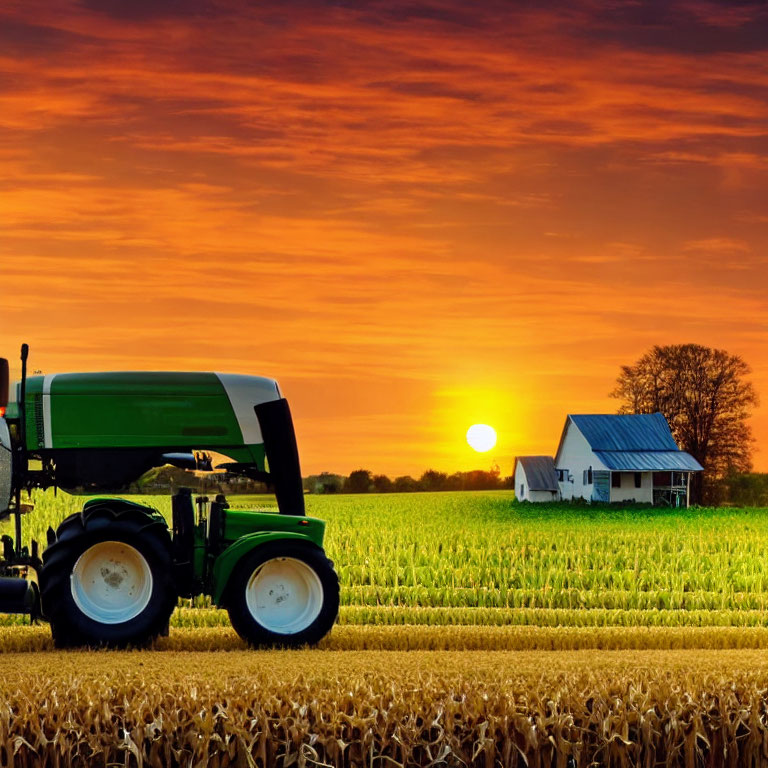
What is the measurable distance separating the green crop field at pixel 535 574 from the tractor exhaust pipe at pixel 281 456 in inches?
167

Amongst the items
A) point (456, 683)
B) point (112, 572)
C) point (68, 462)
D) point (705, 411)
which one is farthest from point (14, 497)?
point (705, 411)

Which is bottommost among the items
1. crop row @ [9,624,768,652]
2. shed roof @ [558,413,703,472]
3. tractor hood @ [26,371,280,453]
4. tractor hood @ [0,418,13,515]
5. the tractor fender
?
crop row @ [9,624,768,652]

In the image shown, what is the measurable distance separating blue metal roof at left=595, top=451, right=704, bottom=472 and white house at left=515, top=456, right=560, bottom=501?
9484mm

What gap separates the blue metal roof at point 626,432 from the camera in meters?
70.7

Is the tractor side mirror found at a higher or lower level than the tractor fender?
higher

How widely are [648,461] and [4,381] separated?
192ft

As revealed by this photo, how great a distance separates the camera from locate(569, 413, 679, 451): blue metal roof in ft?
232

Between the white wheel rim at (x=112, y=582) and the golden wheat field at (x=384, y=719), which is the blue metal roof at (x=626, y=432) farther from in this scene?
the golden wheat field at (x=384, y=719)

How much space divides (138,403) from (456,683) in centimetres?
669

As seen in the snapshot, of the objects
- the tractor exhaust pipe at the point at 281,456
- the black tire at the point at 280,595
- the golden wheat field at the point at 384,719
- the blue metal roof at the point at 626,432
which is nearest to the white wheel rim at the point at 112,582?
the black tire at the point at 280,595

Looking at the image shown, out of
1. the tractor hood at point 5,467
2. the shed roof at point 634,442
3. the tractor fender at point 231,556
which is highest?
the shed roof at point 634,442

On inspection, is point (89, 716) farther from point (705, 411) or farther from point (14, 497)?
point (705, 411)

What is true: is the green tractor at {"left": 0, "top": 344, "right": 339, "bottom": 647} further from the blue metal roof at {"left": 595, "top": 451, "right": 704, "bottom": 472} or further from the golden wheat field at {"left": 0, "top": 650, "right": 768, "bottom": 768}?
the blue metal roof at {"left": 595, "top": 451, "right": 704, "bottom": 472}

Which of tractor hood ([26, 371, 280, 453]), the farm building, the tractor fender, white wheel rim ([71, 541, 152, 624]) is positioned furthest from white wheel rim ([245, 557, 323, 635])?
the farm building
